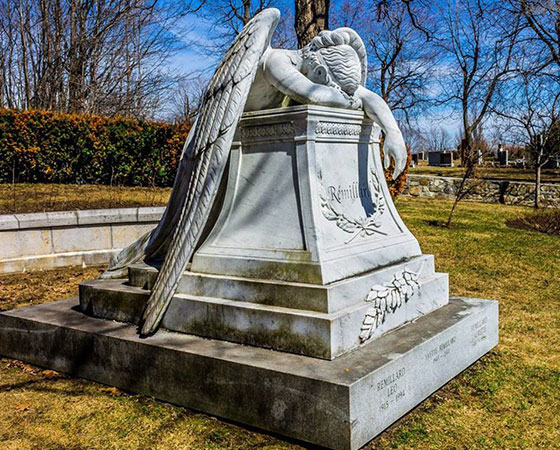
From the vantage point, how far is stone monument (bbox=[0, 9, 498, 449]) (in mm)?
3340

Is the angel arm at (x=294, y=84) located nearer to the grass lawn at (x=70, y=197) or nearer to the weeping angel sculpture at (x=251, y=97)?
the weeping angel sculpture at (x=251, y=97)

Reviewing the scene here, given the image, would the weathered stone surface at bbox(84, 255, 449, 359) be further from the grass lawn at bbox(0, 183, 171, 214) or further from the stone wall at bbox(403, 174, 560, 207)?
the stone wall at bbox(403, 174, 560, 207)

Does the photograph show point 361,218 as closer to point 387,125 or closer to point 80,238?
point 387,125

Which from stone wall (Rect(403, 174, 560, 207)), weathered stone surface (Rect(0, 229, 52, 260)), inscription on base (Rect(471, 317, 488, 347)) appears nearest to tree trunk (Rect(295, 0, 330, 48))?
weathered stone surface (Rect(0, 229, 52, 260))

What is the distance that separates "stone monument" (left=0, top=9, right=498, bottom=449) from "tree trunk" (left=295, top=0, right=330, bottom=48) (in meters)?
7.72

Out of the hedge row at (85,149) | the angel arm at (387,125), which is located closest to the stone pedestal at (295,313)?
the angel arm at (387,125)

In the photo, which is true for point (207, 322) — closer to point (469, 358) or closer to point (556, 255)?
point (469, 358)

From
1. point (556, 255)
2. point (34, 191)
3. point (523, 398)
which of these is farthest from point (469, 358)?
point (34, 191)

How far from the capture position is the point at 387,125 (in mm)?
4121

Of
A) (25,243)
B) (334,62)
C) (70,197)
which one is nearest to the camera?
(334,62)

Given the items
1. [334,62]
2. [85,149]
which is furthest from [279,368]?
[85,149]

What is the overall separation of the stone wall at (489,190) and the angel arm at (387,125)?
15.0 metres

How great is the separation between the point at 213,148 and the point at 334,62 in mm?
1042

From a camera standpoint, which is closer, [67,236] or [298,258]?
[298,258]
